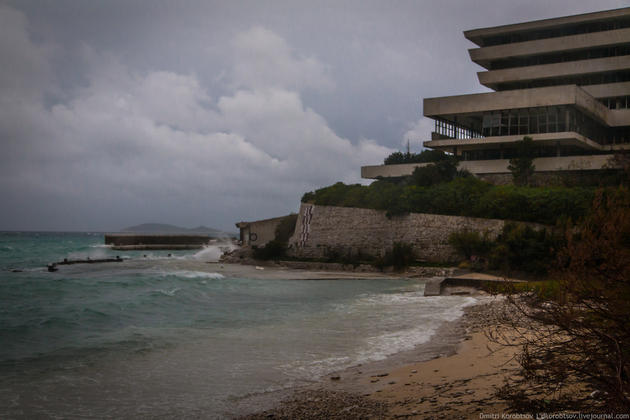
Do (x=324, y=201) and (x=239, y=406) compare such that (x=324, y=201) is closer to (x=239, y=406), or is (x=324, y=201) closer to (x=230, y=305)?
(x=230, y=305)

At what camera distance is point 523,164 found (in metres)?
37.2

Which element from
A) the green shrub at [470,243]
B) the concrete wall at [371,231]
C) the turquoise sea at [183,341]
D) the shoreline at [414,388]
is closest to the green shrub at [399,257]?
the concrete wall at [371,231]

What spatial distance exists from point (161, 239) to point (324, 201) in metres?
48.8

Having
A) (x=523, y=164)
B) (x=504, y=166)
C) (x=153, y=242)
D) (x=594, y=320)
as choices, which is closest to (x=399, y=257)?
(x=523, y=164)

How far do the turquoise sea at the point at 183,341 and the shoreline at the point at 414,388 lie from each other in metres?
0.64

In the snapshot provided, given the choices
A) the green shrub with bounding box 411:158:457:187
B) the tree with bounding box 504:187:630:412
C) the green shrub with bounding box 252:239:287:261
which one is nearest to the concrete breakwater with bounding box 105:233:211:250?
the green shrub with bounding box 252:239:287:261

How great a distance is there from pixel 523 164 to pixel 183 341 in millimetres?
30804

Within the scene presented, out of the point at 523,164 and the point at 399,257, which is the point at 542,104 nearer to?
the point at 523,164

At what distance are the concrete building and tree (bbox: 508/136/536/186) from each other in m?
1.30

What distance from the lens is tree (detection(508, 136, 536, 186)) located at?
37.4 metres

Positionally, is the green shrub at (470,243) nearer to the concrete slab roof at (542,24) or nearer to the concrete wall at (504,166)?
the concrete wall at (504,166)

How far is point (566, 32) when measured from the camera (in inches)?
1854

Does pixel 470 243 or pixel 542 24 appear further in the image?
pixel 542 24

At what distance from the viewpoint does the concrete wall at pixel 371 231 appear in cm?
3247
